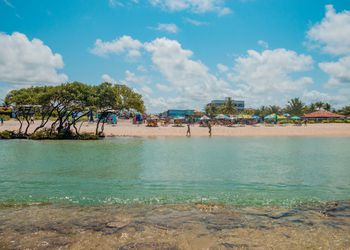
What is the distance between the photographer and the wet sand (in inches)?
246

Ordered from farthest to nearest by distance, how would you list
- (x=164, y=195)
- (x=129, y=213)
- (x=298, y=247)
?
(x=164, y=195), (x=129, y=213), (x=298, y=247)

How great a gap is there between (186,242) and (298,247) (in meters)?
2.25

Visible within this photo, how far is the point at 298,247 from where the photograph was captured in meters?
6.15

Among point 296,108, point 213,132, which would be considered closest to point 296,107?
point 296,108

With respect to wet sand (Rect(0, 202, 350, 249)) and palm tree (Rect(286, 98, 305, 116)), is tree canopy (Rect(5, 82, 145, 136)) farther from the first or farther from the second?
palm tree (Rect(286, 98, 305, 116))

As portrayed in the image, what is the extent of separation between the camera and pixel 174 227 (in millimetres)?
7289

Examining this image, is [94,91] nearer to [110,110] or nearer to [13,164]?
[110,110]

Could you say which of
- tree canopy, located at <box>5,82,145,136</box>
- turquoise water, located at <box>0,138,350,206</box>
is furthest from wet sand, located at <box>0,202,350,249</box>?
tree canopy, located at <box>5,82,145,136</box>

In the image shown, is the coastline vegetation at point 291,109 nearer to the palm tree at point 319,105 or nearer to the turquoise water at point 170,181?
the palm tree at point 319,105

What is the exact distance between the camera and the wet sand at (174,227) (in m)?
6.25

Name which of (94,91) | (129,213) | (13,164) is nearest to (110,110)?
(94,91)

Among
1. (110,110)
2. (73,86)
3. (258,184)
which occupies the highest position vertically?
(73,86)

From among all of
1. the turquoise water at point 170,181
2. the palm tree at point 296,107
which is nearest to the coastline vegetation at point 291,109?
the palm tree at point 296,107

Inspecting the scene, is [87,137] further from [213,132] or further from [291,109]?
[291,109]
